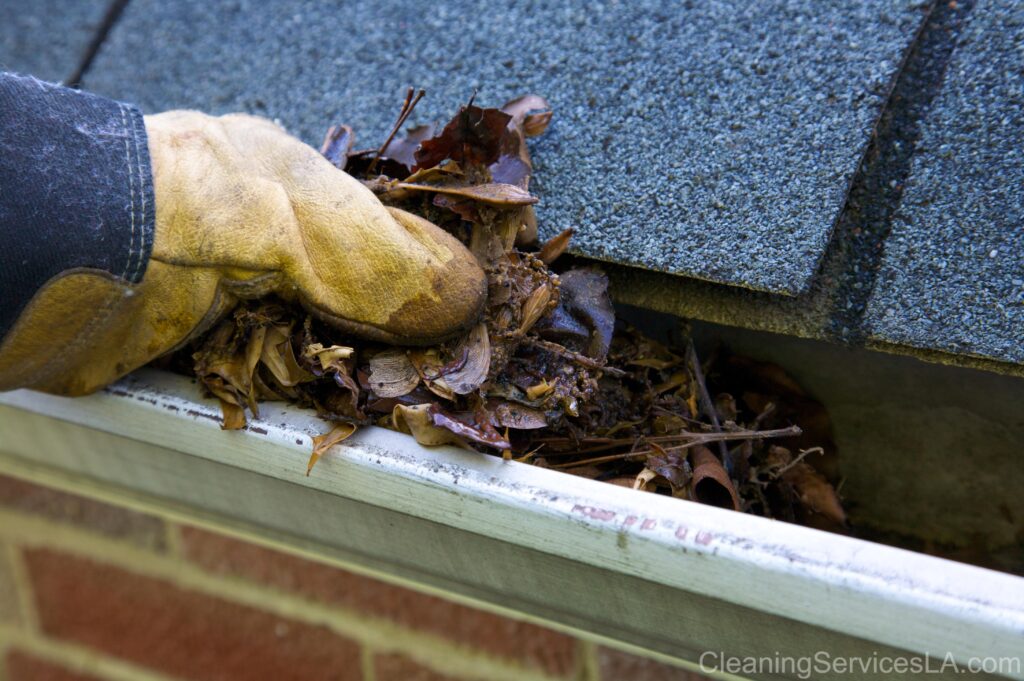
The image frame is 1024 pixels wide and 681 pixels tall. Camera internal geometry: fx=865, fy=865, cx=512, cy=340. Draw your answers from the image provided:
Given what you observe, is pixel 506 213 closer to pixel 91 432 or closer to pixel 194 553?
pixel 91 432

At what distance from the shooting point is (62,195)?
889 mm

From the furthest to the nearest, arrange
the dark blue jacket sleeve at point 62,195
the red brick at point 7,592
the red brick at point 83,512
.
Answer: the red brick at point 7,592
the red brick at point 83,512
the dark blue jacket sleeve at point 62,195

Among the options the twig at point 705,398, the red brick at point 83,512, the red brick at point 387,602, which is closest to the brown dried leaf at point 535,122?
the twig at point 705,398

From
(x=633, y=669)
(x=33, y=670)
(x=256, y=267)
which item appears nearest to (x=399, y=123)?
(x=256, y=267)

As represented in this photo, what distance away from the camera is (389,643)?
139cm

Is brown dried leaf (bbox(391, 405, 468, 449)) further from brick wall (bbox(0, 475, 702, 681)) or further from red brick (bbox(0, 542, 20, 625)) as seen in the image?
red brick (bbox(0, 542, 20, 625))

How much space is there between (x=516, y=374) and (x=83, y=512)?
1.05m

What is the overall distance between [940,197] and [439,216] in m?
0.57

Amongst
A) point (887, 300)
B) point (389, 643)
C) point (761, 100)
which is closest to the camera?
point (887, 300)

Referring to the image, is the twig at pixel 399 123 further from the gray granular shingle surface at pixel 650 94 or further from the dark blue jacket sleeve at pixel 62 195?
the dark blue jacket sleeve at pixel 62 195

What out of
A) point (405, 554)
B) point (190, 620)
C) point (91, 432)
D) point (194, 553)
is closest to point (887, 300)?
point (405, 554)

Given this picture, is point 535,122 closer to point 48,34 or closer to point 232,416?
point 232,416

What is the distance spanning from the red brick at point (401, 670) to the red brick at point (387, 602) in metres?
0.07

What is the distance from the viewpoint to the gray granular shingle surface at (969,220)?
908 millimetres
